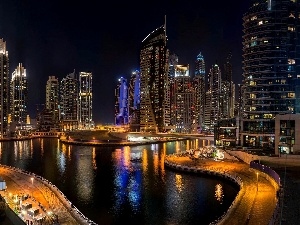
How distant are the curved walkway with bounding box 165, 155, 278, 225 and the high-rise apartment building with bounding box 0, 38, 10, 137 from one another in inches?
4984

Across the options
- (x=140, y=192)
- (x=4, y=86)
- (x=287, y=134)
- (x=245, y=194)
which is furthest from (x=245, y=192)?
(x=4, y=86)

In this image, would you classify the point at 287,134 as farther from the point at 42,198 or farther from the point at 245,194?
the point at 42,198

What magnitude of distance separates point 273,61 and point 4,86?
13670 cm

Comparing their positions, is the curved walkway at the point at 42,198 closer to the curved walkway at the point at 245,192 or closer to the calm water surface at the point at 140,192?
the calm water surface at the point at 140,192

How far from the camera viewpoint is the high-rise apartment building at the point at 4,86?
17262 centimetres

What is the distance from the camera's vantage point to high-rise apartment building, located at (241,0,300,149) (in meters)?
84.3

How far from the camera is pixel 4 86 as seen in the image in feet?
577

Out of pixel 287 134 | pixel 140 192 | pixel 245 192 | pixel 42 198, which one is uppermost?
pixel 287 134

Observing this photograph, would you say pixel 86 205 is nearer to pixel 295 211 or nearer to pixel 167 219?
pixel 167 219

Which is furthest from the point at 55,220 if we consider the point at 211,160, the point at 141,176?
the point at 211,160

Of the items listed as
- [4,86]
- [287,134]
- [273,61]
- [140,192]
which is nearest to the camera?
[140,192]

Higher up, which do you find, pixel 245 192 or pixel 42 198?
pixel 245 192

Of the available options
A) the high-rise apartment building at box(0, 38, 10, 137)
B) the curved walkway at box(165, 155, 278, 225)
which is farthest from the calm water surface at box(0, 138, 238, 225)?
the high-rise apartment building at box(0, 38, 10, 137)

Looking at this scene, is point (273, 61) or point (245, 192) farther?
point (273, 61)
